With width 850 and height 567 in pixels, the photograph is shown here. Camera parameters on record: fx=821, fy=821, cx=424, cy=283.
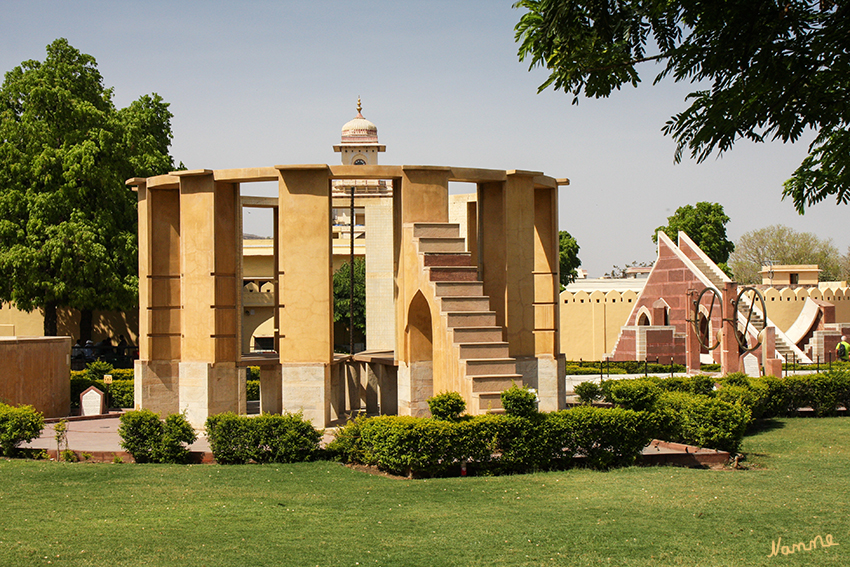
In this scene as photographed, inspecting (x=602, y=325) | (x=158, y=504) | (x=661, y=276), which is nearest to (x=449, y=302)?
(x=158, y=504)

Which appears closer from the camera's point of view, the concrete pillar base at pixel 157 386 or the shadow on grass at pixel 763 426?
the shadow on grass at pixel 763 426

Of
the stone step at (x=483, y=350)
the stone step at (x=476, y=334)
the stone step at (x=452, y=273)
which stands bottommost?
the stone step at (x=483, y=350)

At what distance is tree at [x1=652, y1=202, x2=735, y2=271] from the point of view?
60656 millimetres

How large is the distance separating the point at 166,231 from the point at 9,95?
58.3ft

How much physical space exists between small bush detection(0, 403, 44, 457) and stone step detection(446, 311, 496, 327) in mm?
7615

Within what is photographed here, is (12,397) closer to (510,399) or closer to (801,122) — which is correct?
(510,399)

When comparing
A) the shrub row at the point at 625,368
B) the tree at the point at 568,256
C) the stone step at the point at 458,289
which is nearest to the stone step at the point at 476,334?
the stone step at the point at 458,289

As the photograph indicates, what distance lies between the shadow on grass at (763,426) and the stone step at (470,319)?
631 centimetres

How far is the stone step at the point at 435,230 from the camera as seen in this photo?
16.9 metres

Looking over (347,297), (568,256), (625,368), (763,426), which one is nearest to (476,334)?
(763,426)

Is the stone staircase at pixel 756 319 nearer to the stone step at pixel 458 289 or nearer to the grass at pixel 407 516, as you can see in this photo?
the stone step at pixel 458 289

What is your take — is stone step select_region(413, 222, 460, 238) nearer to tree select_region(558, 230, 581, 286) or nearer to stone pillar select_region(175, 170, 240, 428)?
stone pillar select_region(175, 170, 240, 428)

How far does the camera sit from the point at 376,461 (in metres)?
12.9

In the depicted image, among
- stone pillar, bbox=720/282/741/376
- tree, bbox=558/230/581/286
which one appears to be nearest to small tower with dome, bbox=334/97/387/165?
tree, bbox=558/230/581/286
